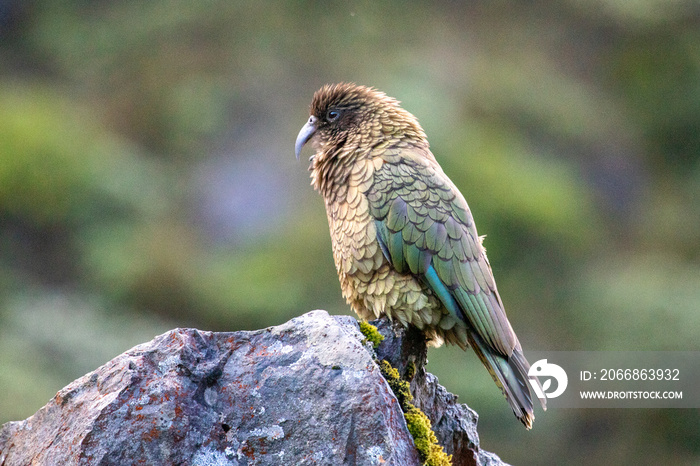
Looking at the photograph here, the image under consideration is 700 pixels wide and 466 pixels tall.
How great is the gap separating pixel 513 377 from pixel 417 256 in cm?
97

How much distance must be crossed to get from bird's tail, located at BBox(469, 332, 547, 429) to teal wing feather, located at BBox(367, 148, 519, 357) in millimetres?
50

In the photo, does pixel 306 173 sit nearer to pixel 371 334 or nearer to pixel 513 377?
pixel 513 377

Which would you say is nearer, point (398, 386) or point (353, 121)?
point (398, 386)

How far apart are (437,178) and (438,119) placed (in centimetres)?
708

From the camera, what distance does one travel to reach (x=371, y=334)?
408cm

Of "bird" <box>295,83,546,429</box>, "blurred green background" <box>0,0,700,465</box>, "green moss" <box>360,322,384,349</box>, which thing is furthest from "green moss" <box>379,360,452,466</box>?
"blurred green background" <box>0,0,700,465</box>

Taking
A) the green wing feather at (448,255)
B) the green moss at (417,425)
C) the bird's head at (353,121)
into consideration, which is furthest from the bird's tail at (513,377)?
the bird's head at (353,121)

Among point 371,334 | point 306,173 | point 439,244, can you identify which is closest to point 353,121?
point 439,244

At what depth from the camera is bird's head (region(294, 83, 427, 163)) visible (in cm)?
529

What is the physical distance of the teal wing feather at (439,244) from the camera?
15.1ft

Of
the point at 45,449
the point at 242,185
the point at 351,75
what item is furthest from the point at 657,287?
the point at 45,449

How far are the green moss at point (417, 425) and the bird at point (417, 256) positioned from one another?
0.76 meters

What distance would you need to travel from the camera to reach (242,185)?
12688 mm

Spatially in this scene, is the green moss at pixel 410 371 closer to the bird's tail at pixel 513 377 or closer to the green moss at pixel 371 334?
the green moss at pixel 371 334
